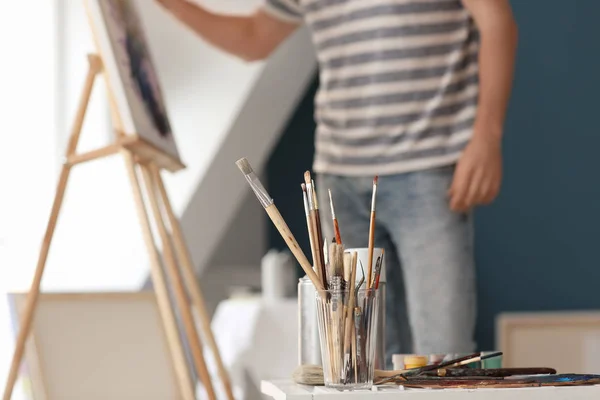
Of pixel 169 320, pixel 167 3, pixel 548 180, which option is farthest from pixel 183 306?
pixel 548 180

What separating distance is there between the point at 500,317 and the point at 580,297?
0.37 m

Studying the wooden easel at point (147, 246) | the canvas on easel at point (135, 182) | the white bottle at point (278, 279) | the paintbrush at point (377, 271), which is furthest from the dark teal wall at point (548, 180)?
the paintbrush at point (377, 271)

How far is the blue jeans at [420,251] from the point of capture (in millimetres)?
1957

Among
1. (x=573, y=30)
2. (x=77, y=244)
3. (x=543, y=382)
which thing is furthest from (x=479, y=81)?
(x=573, y=30)

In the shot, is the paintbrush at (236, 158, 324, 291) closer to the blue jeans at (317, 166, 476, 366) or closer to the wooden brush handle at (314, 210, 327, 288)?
the wooden brush handle at (314, 210, 327, 288)

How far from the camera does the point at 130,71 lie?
2.06 m

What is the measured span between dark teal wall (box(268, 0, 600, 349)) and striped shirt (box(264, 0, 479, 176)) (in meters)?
1.97

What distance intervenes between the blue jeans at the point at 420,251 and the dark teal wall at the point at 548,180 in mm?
1947

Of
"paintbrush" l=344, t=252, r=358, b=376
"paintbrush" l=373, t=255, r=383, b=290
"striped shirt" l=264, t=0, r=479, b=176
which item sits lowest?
"paintbrush" l=344, t=252, r=358, b=376

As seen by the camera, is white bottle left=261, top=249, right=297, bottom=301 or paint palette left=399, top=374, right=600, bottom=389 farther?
white bottle left=261, top=249, right=297, bottom=301

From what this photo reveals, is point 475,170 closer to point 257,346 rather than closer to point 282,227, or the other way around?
point 282,227

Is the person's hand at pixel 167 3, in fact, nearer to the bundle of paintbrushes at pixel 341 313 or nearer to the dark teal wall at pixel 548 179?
the bundle of paintbrushes at pixel 341 313

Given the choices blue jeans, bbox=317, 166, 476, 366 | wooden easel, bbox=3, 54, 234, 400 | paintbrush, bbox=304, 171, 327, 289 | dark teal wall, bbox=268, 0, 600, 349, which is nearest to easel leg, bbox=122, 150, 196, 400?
wooden easel, bbox=3, 54, 234, 400

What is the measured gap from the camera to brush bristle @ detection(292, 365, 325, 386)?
1210mm
